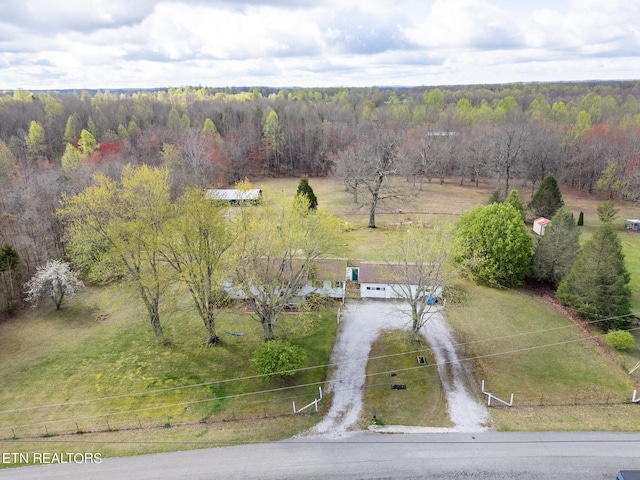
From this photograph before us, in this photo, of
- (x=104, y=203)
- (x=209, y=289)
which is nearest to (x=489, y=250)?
(x=209, y=289)

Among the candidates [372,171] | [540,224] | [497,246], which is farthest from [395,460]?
[372,171]

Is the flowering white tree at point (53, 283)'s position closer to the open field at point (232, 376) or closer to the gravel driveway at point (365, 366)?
the open field at point (232, 376)

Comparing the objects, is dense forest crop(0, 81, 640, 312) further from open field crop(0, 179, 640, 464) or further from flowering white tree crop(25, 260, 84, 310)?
open field crop(0, 179, 640, 464)

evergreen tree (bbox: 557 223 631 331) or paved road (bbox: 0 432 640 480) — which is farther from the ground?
evergreen tree (bbox: 557 223 631 331)

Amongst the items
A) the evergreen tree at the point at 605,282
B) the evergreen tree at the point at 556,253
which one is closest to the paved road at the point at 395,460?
the evergreen tree at the point at 605,282

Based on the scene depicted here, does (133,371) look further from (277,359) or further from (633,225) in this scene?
(633,225)

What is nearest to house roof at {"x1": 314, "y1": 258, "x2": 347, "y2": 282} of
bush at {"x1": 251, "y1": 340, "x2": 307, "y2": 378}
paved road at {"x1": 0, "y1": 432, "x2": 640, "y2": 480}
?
bush at {"x1": 251, "y1": 340, "x2": 307, "y2": 378}
